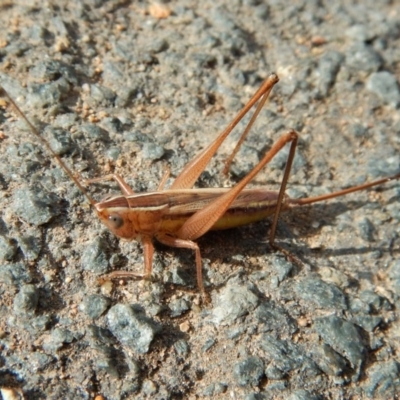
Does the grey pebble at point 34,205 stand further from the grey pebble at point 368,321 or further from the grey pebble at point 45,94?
the grey pebble at point 368,321

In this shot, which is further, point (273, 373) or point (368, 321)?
point (368, 321)

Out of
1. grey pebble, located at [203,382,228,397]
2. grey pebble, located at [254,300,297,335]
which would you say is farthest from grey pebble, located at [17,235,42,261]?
grey pebble, located at [254,300,297,335]

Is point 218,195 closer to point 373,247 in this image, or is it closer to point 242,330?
point 242,330

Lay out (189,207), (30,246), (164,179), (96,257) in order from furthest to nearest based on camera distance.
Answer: (164,179) < (189,207) < (96,257) < (30,246)

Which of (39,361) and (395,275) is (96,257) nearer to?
(39,361)

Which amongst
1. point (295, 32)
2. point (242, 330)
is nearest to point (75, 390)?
point (242, 330)

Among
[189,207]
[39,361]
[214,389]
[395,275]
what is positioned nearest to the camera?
[39,361]

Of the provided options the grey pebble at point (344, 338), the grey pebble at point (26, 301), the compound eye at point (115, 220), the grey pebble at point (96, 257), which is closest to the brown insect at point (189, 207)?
the compound eye at point (115, 220)

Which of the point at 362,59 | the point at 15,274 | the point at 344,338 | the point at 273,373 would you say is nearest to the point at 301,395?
the point at 273,373
